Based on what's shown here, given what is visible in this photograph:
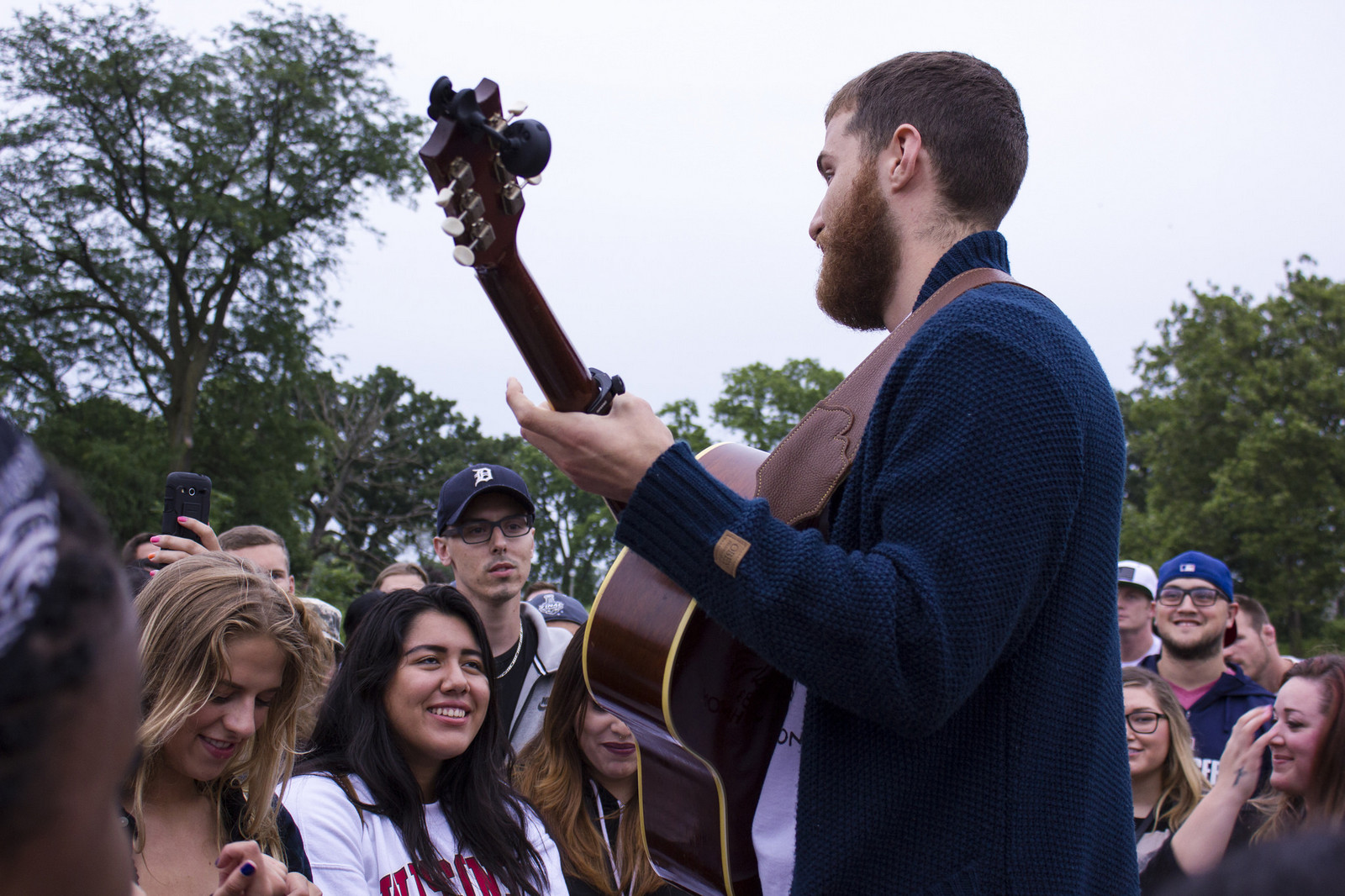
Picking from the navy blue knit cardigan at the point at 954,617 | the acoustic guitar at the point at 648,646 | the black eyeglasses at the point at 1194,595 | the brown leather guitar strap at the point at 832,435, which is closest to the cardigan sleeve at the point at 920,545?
the navy blue knit cardigan at the point at 954,617

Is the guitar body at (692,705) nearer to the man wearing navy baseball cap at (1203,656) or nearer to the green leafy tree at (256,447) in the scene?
the man wearing navy baseball cap at (1203,656)

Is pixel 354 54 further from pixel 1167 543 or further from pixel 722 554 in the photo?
pixel 722 554

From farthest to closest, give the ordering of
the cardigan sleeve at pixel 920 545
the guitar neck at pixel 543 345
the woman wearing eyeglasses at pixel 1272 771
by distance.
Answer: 1. the woman wearing eyeglasses at pixel 1272 771
2. the guitar neck at pixel 543 345
3. the cardigan sleeve at pixel 920 545

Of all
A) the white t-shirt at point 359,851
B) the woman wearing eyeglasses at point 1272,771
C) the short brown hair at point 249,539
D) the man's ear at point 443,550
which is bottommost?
the woman wearing eyeglasses at point 1272,771

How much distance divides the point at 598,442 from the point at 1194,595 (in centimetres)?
546

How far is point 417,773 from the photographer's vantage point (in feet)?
12.0

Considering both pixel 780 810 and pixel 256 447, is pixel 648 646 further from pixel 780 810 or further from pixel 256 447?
pixel 256 447

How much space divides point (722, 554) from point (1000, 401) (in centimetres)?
49

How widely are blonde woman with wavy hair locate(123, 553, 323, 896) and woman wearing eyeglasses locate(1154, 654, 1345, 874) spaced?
2.90 m

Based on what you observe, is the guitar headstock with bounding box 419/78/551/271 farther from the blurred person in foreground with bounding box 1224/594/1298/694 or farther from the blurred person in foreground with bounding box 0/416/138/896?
the blurred person in foreground with bounding box 1224/594/1298/694

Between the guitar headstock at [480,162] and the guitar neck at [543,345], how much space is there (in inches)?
3.7

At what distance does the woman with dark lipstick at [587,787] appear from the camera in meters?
4.13

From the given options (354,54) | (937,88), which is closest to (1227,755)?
(937,88)

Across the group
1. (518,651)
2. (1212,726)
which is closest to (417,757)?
(518,651)
